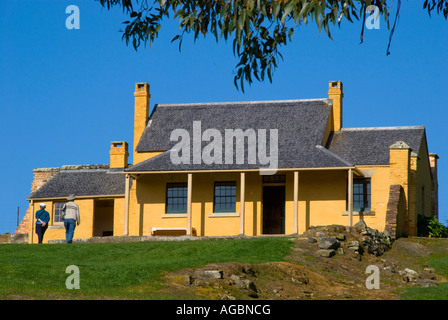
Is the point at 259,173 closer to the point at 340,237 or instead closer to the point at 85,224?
the point at 340,237

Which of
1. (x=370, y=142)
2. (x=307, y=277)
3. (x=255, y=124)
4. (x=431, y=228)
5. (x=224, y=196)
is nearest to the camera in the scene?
(x=307, y=277)

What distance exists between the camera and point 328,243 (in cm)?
2341

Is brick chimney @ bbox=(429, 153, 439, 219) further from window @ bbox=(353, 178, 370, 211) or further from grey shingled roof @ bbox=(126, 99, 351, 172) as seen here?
grey shingled roof @ bbox=(126, 99, 351, 172)

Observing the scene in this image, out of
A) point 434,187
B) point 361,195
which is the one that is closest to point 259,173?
point 361,195

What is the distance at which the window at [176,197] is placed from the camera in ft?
105

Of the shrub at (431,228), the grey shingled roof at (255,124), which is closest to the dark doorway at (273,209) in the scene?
the grey shingled roof at (255,124)

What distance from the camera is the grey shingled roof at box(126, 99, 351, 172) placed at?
3073 centimetres

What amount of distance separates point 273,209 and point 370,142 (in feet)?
17.0

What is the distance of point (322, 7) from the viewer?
11914 mm

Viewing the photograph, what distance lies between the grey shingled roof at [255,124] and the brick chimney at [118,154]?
2.96 meters

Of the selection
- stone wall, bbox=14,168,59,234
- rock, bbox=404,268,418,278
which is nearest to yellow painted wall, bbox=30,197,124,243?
stone wall, bbox=14,168,59,234

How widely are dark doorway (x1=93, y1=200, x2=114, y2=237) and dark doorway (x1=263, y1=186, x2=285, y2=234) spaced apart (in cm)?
878

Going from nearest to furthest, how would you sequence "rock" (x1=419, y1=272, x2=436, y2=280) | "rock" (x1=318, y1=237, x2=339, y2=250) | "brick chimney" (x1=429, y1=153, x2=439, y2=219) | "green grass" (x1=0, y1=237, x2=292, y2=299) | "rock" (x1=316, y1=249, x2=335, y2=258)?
"green grass" (x1=0, y1=237, x2=292, y2=299)
"rock" (x1=419, y1=272, x2=436, y2=280)
"rock" (x1=316, y1=249, x2=335, y2=258)
"rock" (x1=318, y1=237, x2=339, y2=250)
"brick chimney" (x1=429, y1=153, x2=439, y2=219)

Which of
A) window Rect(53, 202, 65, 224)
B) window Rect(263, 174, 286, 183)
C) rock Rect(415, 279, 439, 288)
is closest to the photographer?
rock Rect(415, 279, 439, 288)
